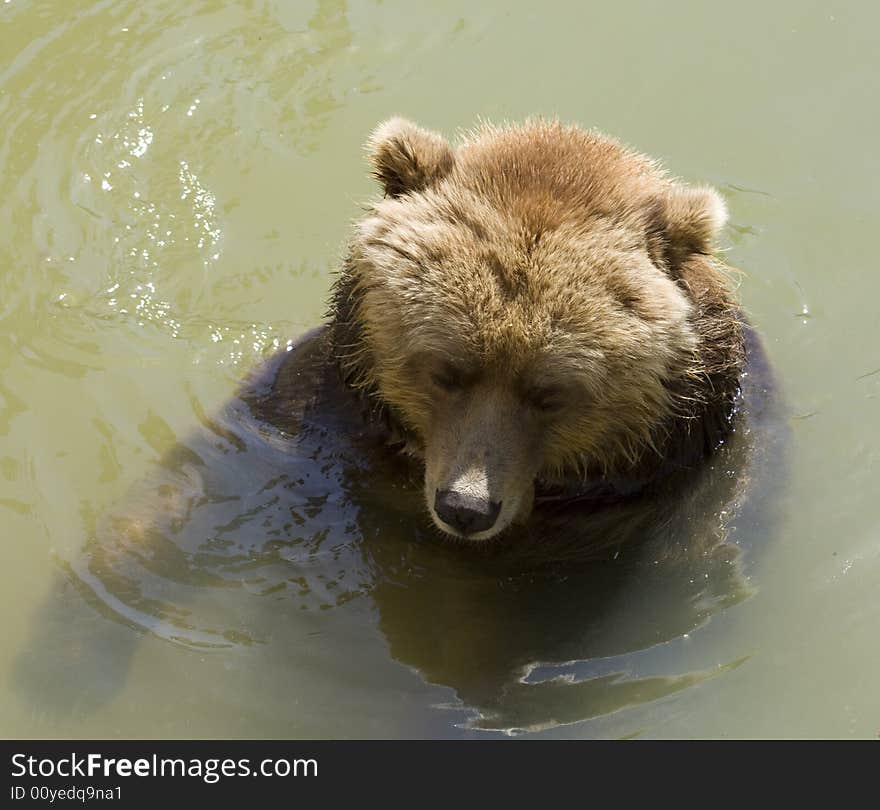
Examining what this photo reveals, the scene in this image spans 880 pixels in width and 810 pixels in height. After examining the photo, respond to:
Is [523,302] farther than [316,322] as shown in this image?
No

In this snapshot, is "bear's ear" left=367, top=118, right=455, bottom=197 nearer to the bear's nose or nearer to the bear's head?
the bear's head

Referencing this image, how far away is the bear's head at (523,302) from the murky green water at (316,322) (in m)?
0.86

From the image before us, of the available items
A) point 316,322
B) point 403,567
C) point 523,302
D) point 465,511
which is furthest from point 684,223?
point 316,322

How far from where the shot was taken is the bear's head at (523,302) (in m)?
5.21

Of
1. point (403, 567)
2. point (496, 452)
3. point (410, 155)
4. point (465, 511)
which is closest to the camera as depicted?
point (465, 511)

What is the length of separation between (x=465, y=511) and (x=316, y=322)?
9.94 ft

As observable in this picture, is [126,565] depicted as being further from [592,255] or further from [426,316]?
[592,255]

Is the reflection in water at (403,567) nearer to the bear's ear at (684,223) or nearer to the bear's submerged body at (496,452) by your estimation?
the bear's submerged body at (496,452)

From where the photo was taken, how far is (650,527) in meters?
6.35

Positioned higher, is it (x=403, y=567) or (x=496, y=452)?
(x=496, y=452)

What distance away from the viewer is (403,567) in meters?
6.36

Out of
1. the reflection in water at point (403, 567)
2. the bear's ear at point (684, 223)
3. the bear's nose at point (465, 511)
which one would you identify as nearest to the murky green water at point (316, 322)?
the reflection in water at point (403, 567)

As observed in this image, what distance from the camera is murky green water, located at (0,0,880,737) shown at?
579 centimetres

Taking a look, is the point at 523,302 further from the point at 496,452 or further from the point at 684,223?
the point at 684,223
